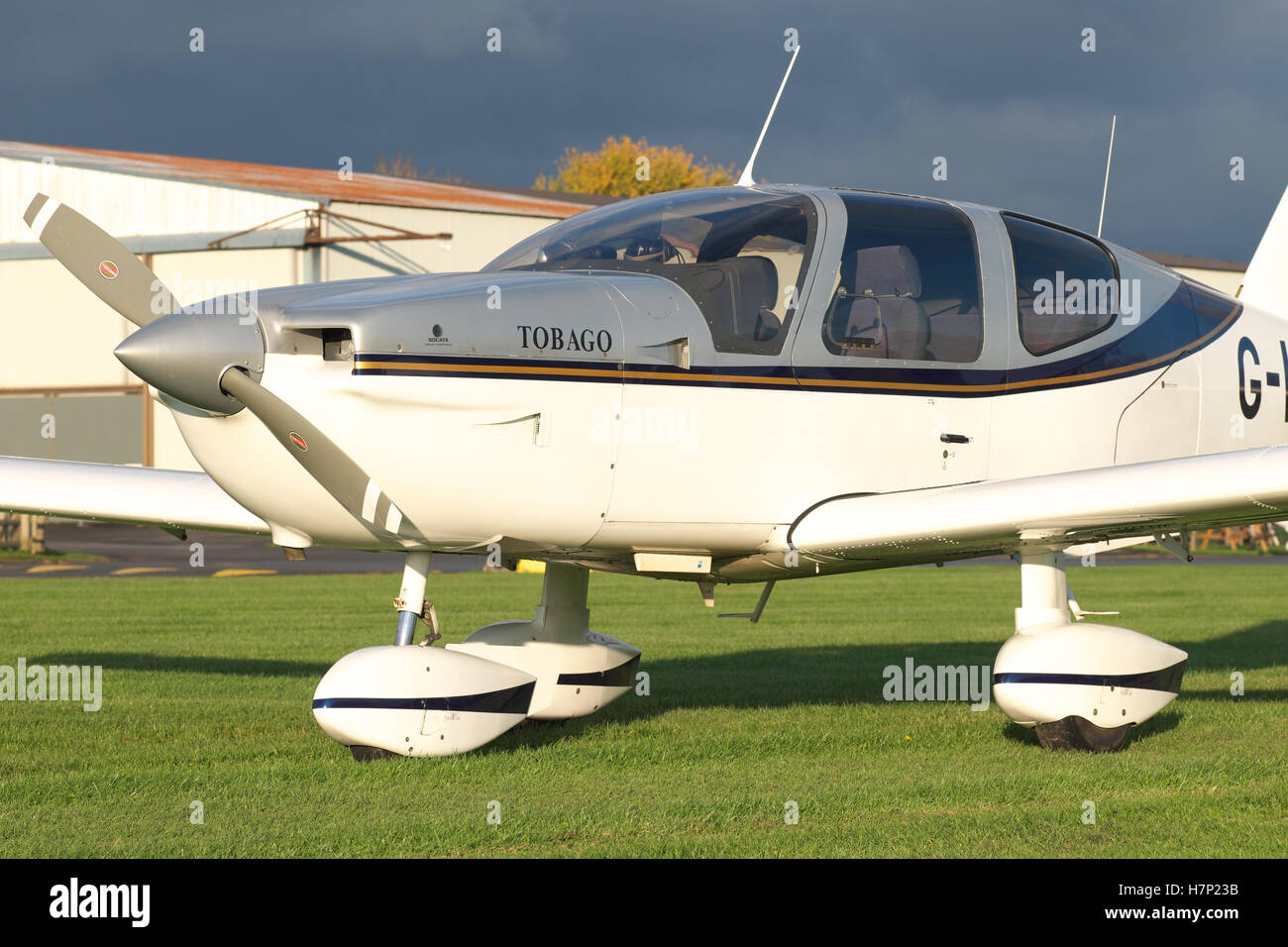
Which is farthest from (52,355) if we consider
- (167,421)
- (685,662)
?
(685,662)

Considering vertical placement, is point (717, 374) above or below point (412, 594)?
above

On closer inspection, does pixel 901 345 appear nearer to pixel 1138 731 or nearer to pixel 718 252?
pixel 718 252

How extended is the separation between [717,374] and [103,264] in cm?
279

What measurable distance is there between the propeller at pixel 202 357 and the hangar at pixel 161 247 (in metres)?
27.1

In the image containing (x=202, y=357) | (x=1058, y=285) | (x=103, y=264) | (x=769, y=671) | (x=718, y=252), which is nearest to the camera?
(x=202, y=357)

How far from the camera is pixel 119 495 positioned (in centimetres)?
899

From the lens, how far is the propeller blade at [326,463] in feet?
20.1

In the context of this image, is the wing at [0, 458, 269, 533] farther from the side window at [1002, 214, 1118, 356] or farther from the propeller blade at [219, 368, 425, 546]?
the side window at [1002, 214, 1118, 356]

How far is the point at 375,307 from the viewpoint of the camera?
6230 millimetres

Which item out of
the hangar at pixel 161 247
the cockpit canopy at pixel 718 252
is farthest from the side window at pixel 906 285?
the hangar at pixel 161 247

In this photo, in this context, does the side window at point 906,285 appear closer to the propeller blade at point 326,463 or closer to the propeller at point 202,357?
the propeller blade at point 326,463

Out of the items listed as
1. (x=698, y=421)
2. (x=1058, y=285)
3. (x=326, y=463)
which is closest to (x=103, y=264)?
(x=326, y=463)
